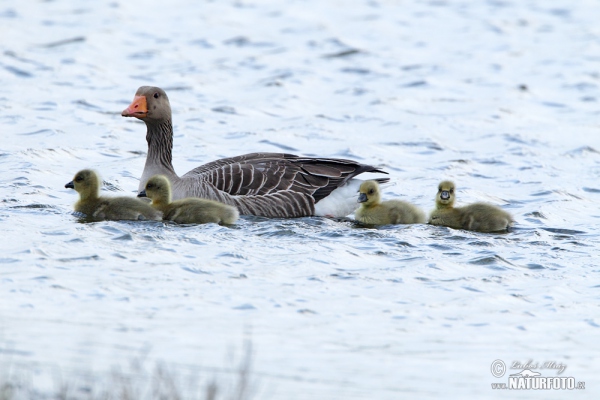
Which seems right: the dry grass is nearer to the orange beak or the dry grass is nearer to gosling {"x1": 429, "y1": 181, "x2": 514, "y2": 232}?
gosling {"x1": 429, "y1": 181, "x2": 514, "y2": 232}

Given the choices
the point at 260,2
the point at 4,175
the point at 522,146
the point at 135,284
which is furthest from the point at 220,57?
the point at 135,284

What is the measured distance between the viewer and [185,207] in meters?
10.5

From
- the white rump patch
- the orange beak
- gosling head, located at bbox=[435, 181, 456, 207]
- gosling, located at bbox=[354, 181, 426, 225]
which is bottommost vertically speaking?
the white rump patch

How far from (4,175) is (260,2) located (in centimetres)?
1533

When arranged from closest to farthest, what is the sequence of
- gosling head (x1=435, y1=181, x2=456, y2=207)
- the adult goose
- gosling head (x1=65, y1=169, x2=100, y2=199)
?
gosling head (x1=65, y1=169, x2=100, y2=199), gosling head (x1=435, y1=181, x2=456, y2=207), the adult goose

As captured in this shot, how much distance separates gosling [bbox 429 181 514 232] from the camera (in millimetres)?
10727

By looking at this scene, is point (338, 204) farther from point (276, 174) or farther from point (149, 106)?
point (149, 106)

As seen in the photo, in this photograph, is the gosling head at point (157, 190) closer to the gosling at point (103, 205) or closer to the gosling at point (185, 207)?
the gosling at point (185, 207)

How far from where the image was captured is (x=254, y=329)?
7.44m

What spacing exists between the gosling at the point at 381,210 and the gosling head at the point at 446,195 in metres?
0.24

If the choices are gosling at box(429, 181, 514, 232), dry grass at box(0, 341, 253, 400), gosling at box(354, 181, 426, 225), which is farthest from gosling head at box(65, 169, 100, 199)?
dry grass at box(0, 341, 253, 400)

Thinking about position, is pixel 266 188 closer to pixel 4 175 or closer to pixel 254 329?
pixel 4 175

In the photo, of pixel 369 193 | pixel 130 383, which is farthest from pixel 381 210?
pixel 130 383

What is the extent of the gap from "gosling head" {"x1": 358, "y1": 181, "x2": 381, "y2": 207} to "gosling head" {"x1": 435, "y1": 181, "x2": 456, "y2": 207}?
0.67 m
